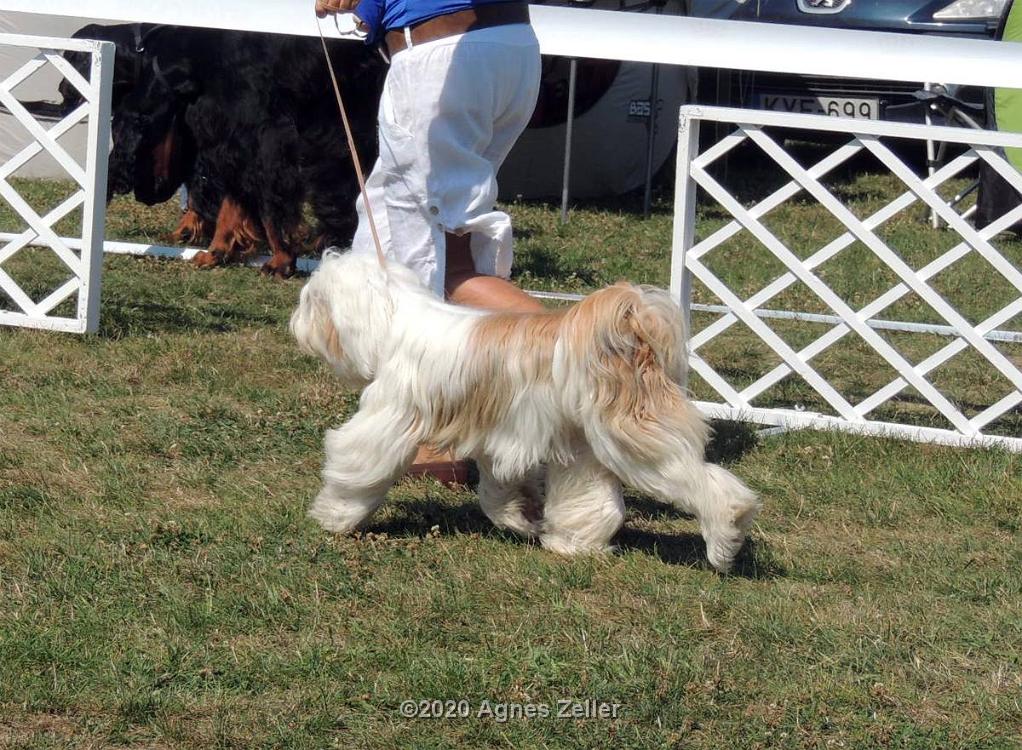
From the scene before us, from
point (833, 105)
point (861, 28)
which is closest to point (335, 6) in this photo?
point (833, 105)

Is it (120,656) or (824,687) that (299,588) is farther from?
(824,687)

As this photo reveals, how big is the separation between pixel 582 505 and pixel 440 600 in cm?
49

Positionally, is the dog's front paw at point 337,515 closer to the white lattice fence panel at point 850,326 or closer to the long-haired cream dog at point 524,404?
the long-haired cream dog at point 524,404

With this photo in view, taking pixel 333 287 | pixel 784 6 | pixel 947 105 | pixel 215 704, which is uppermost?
pixel 784 6

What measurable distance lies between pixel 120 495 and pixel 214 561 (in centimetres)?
63

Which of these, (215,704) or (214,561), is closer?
(215,704)

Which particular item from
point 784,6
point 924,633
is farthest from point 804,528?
point 784,6

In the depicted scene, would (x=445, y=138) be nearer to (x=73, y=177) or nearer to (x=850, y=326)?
(x=850, y=326)

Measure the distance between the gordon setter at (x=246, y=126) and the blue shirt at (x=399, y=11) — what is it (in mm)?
3115

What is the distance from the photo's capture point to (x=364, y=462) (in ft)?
11.7

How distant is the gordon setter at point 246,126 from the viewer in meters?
7.21

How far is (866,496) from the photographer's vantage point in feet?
14.1

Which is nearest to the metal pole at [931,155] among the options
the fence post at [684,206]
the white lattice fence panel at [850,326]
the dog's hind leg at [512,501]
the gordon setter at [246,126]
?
the white lattice fence panel at [850,326]

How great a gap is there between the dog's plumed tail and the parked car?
23.8 ft
